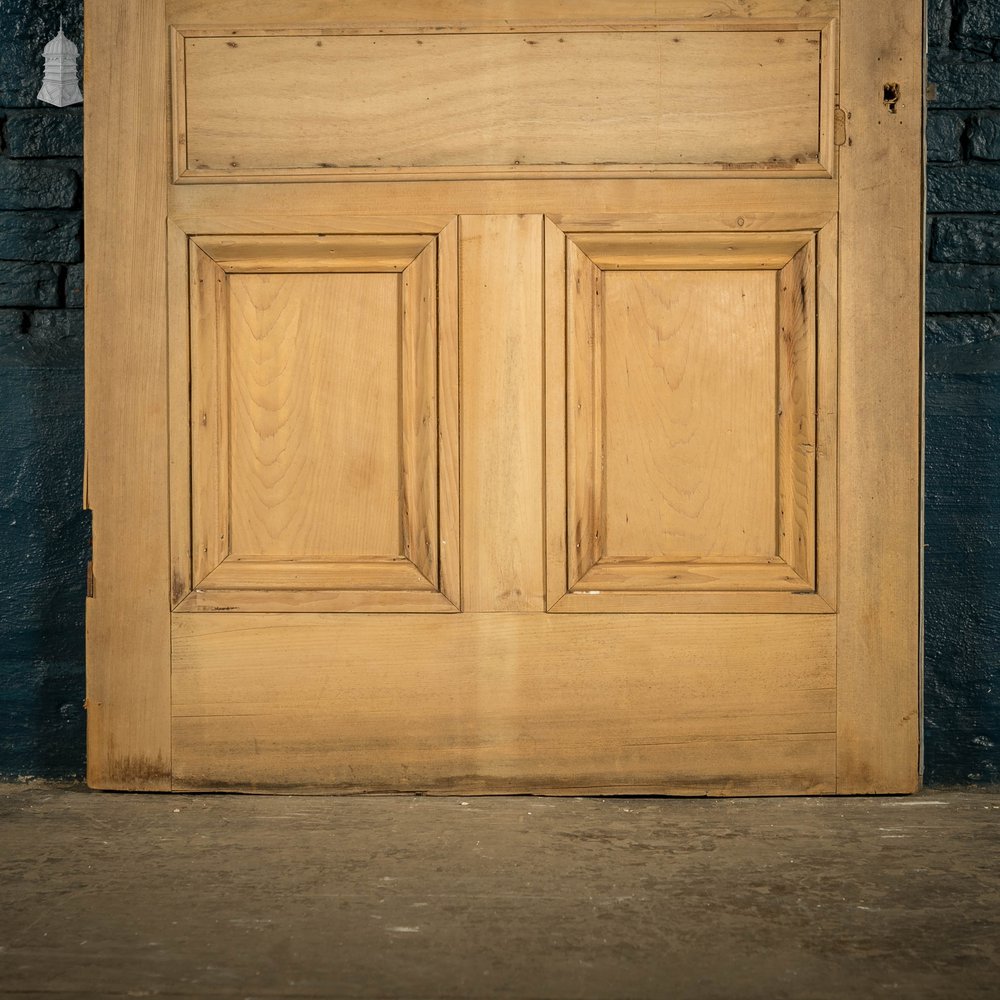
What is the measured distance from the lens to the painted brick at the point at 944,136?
2084mm

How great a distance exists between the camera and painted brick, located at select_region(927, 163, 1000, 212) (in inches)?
82.2

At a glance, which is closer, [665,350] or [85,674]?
[665,350]

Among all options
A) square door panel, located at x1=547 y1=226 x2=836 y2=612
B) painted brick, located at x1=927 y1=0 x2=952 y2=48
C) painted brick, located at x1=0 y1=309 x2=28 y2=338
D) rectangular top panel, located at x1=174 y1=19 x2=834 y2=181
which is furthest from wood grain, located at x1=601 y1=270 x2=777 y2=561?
A: painted brick, located at x1=0 y1=309 x2=28 y2=338

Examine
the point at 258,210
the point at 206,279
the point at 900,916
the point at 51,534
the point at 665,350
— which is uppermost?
the point at 258,210

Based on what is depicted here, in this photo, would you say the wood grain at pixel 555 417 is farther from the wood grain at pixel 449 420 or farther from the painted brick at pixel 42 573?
the painted brick at pixel 42 573

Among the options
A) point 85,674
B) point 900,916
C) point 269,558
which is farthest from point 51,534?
point 900,916

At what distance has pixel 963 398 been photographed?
6.88 feet

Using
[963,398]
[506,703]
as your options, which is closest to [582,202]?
[963,398]

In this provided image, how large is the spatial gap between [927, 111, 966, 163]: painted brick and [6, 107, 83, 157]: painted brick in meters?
1.71

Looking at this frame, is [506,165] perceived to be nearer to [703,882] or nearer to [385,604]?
[385,604]

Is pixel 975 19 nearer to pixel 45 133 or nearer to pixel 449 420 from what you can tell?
pixel 449 420

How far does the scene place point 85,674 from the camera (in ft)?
7.03

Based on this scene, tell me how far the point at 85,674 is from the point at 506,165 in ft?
4.32

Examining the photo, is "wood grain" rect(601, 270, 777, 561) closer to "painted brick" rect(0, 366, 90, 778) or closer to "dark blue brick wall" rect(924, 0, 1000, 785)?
"dark blue brick wall" rect(924, 0, 1000, 785)
